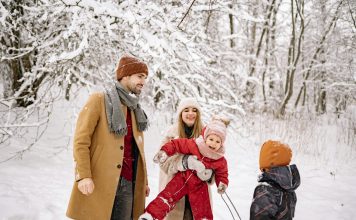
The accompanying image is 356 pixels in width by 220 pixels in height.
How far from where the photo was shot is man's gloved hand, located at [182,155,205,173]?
2580mm

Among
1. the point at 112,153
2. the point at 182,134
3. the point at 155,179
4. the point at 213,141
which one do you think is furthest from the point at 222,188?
the point at 155,179

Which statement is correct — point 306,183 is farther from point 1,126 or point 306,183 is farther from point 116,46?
point 1,126

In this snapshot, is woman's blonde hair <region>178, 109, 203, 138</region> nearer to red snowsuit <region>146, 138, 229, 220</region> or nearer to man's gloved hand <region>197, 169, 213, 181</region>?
red snowsuit <region>146, 138, 229, 220</region>

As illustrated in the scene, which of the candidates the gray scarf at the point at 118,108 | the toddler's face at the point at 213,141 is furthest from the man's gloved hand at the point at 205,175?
the gray scarf at the point at 118,108

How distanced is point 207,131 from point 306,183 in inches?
131

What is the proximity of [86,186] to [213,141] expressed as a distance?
1.10 meters

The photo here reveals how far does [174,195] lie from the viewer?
2.63 meters

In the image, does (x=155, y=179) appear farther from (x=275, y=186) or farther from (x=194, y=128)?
(x=275, y=186)

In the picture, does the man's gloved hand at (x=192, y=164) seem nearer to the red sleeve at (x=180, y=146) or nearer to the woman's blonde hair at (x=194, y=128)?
the red sleeve at (x=180, y=146)

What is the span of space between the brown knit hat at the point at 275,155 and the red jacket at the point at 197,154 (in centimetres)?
34

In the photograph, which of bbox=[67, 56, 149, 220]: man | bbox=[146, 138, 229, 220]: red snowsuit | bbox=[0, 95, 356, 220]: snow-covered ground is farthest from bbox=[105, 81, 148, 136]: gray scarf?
bbox=[0, 95, 356, 220]: snow-covered ground

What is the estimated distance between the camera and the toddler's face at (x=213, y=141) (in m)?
2.62

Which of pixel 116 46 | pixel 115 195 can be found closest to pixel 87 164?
pixel 115 195

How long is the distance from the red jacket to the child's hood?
1.09 feet
